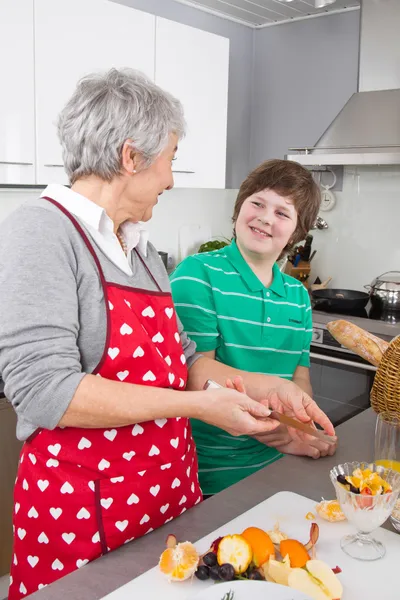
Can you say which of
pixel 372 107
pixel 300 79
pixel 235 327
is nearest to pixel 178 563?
pixel 235 327

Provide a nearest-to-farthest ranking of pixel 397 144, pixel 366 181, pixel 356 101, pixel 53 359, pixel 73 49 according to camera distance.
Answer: pixel 53 359, pixel 73 49, pixel 397 144, pixel 356 101, pixel 366 181

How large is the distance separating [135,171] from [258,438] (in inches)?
26.4

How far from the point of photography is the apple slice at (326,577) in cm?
79

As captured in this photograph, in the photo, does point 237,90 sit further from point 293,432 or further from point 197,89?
A: point 293,432

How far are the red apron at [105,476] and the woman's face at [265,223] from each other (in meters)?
0.56

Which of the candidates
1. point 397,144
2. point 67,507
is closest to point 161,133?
point 67,507

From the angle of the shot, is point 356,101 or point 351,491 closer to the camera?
point 351,491

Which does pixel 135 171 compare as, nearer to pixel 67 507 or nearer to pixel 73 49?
pixel 67 507

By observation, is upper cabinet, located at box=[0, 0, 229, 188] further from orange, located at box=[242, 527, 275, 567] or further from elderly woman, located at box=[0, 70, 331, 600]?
orange, located at box=[242, 527, 275, 567]

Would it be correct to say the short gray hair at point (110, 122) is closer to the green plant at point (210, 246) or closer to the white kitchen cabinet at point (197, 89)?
the white kitchen cabinet at point (197, 89)

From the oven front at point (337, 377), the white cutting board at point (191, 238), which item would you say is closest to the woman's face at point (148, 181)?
the oven front at point (337, 377)

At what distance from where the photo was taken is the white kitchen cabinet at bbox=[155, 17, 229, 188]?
275 centimetres

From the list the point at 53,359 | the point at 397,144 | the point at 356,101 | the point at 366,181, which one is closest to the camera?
the point at 53,359

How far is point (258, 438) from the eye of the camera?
140 cm
